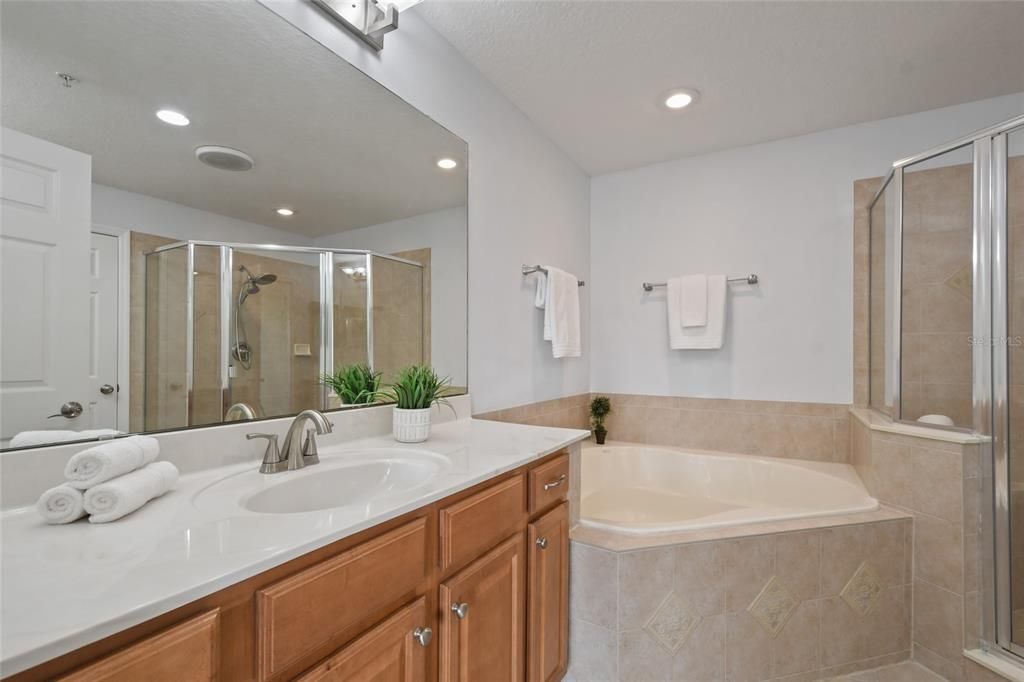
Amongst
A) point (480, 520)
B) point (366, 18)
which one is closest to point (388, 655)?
point (480, 520)

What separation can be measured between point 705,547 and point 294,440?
137 centimetres

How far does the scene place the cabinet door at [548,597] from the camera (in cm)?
138

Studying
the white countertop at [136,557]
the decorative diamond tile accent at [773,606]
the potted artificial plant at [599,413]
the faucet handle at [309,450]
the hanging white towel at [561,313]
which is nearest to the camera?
the white countertop at [136,557]

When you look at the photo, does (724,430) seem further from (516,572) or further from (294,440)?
(294,440)

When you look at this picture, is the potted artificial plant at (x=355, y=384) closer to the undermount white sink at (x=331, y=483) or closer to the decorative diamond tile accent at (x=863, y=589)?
the undermount white sink at (x=331, y=483)

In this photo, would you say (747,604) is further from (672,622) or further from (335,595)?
(335,595)

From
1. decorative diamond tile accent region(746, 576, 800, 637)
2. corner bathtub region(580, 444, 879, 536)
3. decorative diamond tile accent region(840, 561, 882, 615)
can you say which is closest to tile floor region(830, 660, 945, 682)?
decorative diamond tile accent region(840, 561, 882, 615)

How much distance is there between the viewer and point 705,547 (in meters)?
1.62

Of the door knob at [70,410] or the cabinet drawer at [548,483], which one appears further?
the cabinet drawer at [548,483]

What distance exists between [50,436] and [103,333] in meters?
0.21

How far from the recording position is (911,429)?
1895 mm

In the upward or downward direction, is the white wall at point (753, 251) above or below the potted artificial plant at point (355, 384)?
above

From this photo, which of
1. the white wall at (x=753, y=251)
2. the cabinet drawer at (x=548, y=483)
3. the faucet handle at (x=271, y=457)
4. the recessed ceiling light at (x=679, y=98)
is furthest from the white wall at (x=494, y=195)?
the faucet handle at (x=271, y=457)

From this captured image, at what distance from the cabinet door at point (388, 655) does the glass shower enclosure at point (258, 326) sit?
65 centimetres
